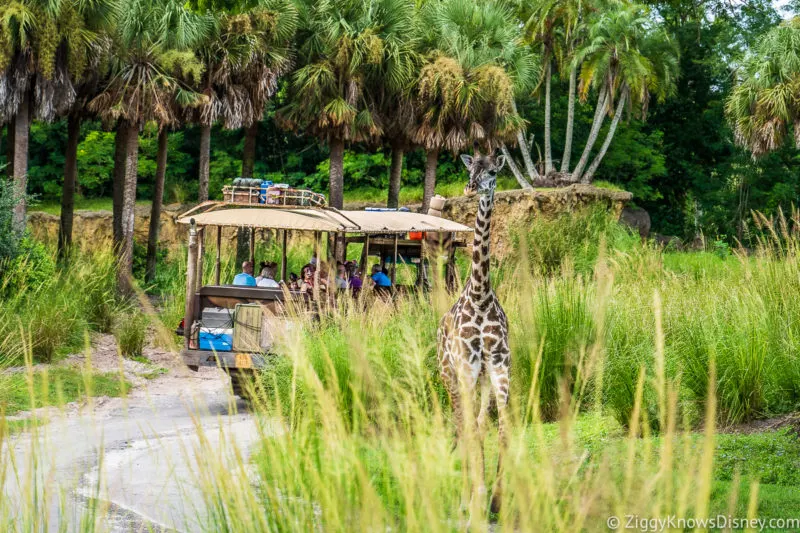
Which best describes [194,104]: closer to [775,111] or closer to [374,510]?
[775,111]

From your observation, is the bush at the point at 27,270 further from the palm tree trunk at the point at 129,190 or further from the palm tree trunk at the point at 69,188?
the palm tree trunk at the point at 69,188

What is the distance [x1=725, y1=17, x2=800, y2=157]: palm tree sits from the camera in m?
24.4

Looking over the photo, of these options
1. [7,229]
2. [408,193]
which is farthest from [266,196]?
[408,193]

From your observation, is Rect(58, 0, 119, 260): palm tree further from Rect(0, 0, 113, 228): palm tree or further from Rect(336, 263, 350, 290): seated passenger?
Rect(336, 263, 350, 290): seated passenger

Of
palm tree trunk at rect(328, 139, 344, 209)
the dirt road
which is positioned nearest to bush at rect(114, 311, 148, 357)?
the dirt road

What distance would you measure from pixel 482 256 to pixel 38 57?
1373 centimetres

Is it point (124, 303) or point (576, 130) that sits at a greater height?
point (576, 130)

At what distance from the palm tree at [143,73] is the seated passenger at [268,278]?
Answer: 24.4ft

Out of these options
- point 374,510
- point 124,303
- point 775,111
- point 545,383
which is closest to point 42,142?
point 124,303

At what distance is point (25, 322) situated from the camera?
14.6m

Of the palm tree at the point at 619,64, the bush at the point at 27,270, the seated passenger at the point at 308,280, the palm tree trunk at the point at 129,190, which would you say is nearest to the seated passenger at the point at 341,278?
the seated passenger at the point at 308,280

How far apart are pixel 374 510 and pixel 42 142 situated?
38326 mm

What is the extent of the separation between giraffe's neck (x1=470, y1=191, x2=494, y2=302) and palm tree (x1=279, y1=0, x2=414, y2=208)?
55.9ft

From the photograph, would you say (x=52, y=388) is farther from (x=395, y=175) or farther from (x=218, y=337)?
(x=395, y=175)
